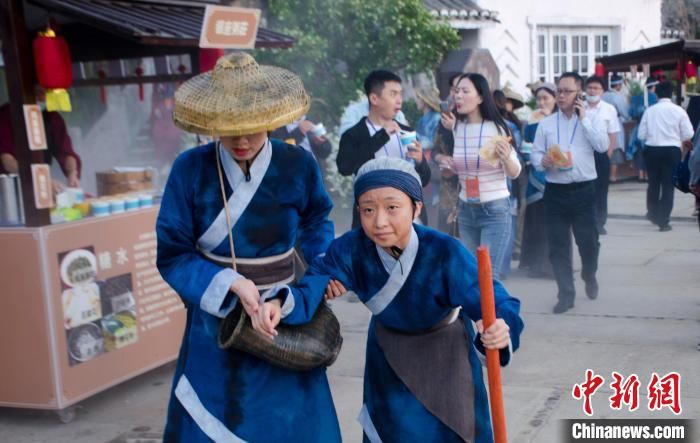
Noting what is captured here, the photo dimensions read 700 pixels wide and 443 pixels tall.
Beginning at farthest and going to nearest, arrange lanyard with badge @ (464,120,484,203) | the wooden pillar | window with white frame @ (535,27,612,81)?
window with white frame @ (535,27,612,81), lanyard with badge @ (464,120,484,203), the wooden pillar

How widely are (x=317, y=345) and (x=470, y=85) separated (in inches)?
130

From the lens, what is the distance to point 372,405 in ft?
10.9

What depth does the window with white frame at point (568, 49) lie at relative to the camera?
59.6 feet

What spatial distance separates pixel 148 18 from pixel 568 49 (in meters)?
14.4

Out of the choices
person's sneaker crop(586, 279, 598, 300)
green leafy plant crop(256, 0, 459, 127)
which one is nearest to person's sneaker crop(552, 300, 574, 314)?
person's sneaker crop(586, 279, 598, 300)

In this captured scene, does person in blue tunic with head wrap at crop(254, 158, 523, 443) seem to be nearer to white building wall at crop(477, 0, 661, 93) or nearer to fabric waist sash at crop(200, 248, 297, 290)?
fabric waist sash at crop(200, 248, 297, 290)

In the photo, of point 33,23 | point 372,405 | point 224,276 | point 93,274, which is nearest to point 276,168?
point 224,276

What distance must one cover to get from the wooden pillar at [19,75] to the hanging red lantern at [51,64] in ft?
0.17

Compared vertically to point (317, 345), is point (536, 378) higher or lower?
lower

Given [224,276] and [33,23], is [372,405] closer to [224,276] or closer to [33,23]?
[224,276]

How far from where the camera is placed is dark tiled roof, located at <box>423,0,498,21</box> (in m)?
14.8

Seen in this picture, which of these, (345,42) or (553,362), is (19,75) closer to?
(553,362)

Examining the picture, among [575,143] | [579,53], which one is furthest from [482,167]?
[579,53]

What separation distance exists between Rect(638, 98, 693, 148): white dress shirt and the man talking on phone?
453cm
